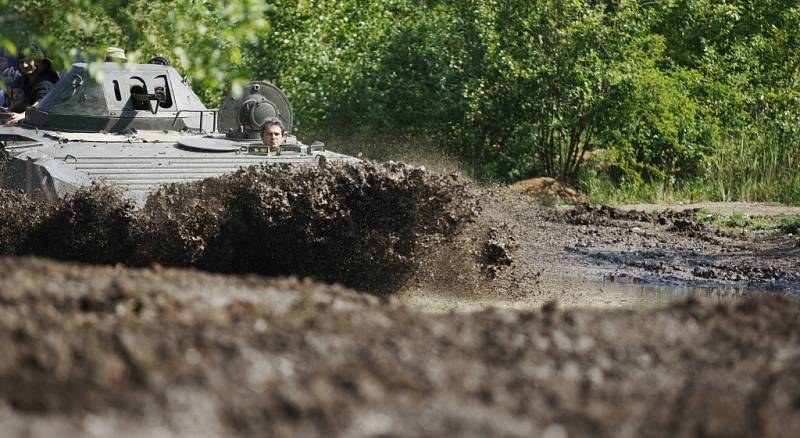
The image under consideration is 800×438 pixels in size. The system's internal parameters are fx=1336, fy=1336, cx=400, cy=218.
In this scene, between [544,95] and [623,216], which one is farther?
[544,95]

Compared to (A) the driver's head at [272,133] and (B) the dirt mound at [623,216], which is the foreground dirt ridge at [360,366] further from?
(B) the dirt mound at [623,216]

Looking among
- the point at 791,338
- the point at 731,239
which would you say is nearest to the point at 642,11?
the point at 731,239

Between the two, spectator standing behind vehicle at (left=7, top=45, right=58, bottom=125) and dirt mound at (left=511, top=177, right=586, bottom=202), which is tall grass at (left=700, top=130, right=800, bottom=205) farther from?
spectator standing behind vehicle at (left=7, top=45, right=58, bottom=125)

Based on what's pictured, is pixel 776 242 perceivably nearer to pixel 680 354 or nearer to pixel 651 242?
pixel 651 242

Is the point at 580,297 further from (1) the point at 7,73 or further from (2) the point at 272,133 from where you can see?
(1) the point at 7,73

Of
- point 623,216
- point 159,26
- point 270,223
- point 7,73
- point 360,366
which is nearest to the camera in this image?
point 360,366

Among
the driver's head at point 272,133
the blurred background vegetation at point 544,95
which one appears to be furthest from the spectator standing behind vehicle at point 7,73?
the driver's head at point 272,133

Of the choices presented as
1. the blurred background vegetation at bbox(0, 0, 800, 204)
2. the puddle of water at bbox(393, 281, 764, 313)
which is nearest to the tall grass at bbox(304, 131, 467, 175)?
the blurred background vegetation at bbox(0, 0, 800, 204)

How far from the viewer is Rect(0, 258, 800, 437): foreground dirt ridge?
3498mm

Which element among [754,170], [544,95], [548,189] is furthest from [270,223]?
[754,170]

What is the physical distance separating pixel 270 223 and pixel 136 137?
2341mm

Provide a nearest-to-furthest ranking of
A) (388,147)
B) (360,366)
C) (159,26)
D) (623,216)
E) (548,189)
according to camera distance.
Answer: (360,366)
(159,26)
(623,216)
(548,189)
(388,147)

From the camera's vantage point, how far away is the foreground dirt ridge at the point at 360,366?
11.5 feet

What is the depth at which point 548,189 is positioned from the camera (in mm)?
19406
